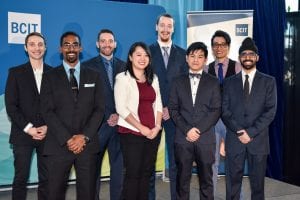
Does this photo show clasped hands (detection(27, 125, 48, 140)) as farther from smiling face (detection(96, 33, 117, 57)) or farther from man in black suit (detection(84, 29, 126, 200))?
smiling face (detection(96, 33, 117, 57))

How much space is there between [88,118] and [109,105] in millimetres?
617

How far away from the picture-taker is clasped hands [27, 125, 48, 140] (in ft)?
11.1

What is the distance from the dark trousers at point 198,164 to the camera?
3525 mm

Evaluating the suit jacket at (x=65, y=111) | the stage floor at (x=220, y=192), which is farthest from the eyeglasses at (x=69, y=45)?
the stage floor at (x=220, y=192)

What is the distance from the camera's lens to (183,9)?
19.0 ft

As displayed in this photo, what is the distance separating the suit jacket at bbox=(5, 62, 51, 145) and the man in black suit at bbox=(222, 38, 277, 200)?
1605 mm

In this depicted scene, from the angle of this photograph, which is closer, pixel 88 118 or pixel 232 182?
pixel 88 118

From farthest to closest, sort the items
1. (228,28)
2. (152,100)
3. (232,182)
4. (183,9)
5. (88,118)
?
(183,9) < (228,28) < (232,182) < (152,100) < (88,118)

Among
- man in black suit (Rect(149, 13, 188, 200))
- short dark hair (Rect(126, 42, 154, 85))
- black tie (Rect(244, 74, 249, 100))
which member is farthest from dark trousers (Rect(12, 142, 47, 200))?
black tie (Rect(244, 74, 249, 100))

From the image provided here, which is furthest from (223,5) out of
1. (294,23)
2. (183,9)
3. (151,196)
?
(151,196)

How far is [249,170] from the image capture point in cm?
369

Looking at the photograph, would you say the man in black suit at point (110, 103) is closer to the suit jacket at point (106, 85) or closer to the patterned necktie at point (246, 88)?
the suit jacket at point (106, 85)

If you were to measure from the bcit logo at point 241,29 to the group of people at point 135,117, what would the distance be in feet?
5.79

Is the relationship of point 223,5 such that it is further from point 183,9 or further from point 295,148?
point 295,148
